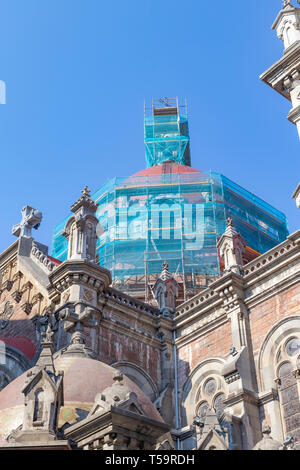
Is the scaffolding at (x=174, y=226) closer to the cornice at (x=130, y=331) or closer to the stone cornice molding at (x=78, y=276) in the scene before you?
the cornice at (x=130, y=331)

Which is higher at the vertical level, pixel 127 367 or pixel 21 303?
pixel 21 303

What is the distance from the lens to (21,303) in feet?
74.3

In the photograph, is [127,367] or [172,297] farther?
[172,297]

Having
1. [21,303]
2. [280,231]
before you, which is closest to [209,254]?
[280,231]

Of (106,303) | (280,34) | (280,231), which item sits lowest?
(106,303)

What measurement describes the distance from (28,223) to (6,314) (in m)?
3.97

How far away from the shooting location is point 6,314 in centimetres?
2320

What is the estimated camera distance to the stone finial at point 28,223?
82.6ft

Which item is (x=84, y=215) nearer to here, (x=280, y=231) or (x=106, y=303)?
(x=106, y=303)

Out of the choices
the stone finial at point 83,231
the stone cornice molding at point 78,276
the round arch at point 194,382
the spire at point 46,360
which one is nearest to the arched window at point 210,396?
the round arch at point 194,382

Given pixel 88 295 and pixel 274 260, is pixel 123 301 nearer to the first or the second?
pixel 88 295

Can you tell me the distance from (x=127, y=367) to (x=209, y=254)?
11.0m

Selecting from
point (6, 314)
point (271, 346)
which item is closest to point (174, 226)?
point (6, 314)

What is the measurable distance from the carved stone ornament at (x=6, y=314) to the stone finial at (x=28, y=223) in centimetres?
313
